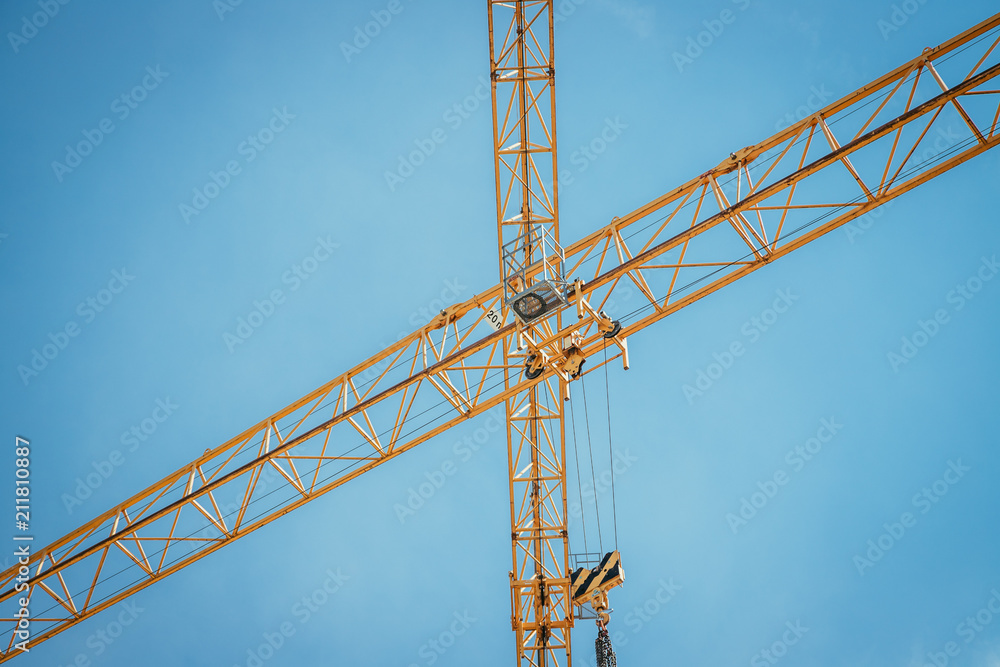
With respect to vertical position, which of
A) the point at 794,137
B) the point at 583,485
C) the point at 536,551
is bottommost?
the point at 536,551

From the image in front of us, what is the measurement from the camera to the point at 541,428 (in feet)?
88.1

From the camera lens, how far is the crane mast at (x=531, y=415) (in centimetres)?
2398

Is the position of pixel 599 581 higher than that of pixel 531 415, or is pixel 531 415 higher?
pixel 531 415

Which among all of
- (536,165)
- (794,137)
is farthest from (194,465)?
(794,137)

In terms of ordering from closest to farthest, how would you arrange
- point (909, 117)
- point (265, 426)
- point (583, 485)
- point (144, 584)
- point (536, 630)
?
1. point (909, 117)
2. point (265, 426)
3. point (144, 584)
4. point (536, 630)
5. point (583, 485)

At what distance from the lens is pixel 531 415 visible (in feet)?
87.5

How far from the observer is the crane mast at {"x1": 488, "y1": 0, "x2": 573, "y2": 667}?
78.7 ft

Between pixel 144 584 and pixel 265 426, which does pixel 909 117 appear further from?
pixel 144 584

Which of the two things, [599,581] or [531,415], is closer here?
[599,581]

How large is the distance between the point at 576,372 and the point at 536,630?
33.1ft

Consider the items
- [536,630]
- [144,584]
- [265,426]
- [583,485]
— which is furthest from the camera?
[583,485]

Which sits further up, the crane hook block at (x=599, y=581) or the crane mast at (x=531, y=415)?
the crane mast at (x=531, y=415)

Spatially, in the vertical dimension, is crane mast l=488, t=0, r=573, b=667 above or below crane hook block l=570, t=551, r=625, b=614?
above

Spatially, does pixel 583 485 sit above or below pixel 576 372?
above
